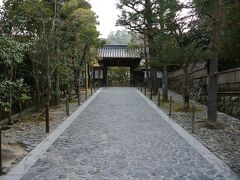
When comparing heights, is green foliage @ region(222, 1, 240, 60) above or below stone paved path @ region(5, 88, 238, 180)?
above

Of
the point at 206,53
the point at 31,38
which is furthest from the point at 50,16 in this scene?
the point at 206,53

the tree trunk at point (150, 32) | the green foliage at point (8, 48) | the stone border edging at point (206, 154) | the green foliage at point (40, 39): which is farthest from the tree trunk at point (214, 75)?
the tree trunk at point (150, 32)

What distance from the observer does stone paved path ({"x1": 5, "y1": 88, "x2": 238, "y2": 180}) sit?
7.55 m

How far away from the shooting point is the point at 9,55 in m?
10.3

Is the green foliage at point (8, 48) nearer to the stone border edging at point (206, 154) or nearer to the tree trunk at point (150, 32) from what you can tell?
the stone border edging at point (206, 154)

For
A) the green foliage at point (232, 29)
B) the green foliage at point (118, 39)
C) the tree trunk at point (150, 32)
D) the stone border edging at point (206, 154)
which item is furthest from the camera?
the green foliage at point (118, 39)

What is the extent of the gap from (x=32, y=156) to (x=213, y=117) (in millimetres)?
8039

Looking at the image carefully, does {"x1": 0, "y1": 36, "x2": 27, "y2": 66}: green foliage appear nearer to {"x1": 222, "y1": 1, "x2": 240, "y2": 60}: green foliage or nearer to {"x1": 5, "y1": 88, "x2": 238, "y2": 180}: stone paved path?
{"x1": 5, "y1": 88, "x2": 238, "y2": 180}: stone paved path

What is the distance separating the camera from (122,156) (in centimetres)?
912

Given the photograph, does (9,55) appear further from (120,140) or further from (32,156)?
(120,140)

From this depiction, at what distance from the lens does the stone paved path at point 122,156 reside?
7555 millimetres

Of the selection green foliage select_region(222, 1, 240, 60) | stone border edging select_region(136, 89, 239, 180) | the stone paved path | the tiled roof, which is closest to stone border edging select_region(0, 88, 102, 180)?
the stone paved path

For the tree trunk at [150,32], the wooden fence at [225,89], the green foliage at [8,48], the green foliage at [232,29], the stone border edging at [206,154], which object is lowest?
the stone border edging at [206,154]

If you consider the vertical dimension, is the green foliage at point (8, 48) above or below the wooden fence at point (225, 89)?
above
